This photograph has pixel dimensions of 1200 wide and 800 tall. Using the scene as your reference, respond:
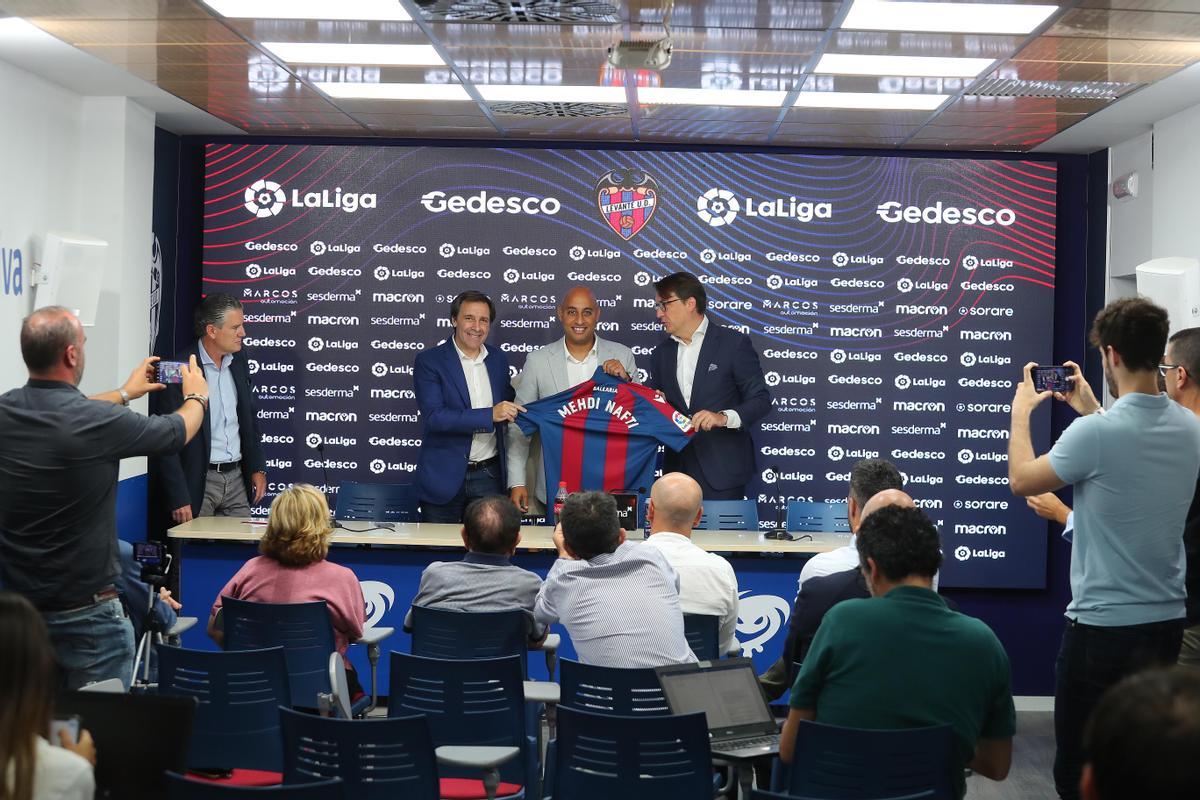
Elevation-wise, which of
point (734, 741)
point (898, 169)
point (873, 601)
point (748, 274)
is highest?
point (898, 169)

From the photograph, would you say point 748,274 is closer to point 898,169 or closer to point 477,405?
point 898,169

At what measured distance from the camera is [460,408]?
7020mm

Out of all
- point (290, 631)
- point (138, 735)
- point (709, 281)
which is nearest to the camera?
point (138, 735)

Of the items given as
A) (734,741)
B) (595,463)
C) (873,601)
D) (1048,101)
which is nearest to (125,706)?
(734,741)

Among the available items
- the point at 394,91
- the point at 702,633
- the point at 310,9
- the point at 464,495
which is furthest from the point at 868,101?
the point at 702,633

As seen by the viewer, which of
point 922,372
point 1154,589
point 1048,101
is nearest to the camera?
point 1154,589

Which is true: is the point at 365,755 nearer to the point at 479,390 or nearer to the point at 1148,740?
the point at 1148,740

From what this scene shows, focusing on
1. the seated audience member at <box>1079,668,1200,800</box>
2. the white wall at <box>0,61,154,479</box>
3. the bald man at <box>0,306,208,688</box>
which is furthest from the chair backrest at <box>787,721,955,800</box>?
the white wall at <box>0,61,154,479</box>

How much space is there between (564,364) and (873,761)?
4840 mm

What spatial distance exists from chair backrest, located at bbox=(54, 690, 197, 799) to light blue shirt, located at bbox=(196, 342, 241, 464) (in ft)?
15.1

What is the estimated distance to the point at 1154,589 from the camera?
335 centimetres

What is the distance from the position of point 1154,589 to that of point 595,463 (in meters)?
3.95

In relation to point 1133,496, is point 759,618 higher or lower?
lower

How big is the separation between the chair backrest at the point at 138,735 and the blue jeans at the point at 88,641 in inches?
57.0
